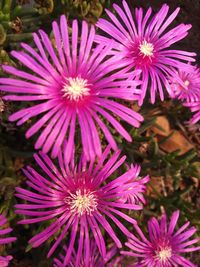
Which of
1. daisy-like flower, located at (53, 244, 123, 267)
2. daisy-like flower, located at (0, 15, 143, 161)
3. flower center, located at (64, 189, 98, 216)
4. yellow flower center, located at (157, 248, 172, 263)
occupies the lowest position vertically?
yellow flower center, located at (157, 248, 172, 263)

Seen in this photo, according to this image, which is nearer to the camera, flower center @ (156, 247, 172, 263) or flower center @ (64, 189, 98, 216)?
flower center @ (64, 189, 98, 216)

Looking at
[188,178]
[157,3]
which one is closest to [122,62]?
[157,3]

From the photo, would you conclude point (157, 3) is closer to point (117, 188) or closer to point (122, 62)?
point (122, 62)

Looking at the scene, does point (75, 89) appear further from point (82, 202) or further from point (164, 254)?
point (164, 254)

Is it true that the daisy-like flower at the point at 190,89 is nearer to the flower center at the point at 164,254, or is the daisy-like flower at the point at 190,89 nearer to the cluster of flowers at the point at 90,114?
the cluster of flowers at the point at 90,114

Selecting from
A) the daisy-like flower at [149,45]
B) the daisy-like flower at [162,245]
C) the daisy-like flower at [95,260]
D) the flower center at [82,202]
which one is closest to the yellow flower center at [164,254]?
the daisy-like flower at [162,245]

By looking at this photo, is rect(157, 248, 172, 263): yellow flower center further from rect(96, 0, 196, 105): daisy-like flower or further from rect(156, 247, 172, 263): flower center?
rect(96, 0, 196, 105): daisy-like flower

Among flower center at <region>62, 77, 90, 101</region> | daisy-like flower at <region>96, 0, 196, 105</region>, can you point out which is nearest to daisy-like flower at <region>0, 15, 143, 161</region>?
flower center at <region>62, 77, 90, 101</region>
